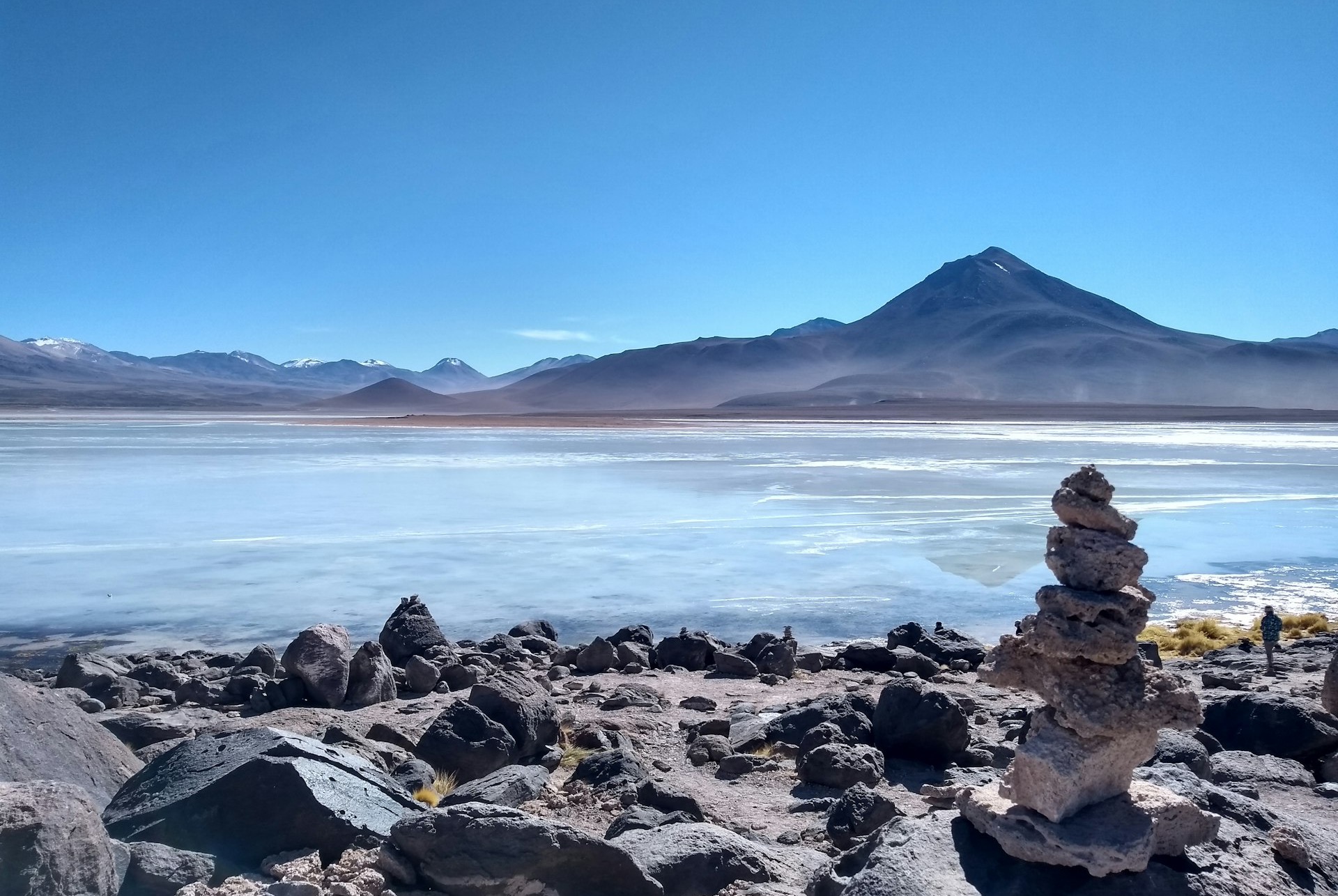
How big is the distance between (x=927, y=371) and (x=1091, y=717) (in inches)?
5699

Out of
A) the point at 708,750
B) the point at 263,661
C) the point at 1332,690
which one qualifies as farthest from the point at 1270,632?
the point at 263,661

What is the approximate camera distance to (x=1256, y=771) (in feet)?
16.2

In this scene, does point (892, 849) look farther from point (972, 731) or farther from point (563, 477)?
point (563, 477)

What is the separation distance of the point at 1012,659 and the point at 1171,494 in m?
18.7

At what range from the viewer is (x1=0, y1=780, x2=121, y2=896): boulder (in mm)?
2887

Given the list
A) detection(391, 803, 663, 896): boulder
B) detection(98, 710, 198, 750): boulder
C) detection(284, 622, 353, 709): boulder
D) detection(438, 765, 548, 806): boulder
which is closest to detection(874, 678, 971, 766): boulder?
detection(438, 765, 548, 806): boulder

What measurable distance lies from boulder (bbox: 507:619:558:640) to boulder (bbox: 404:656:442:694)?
5.81 feet

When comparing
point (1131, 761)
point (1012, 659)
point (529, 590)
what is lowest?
point (529, 590)

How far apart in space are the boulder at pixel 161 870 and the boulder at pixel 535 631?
5.33m

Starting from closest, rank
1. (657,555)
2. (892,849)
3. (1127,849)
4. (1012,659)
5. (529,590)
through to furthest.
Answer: (1127,849) < (892,849) < (1012,659) < (529,590) < (657,555)

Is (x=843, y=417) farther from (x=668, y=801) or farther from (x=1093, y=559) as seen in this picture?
(x=1093, y=559)

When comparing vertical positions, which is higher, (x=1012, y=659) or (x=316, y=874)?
(x=1012, y=659)

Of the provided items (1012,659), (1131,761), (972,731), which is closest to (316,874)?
(1012,659)

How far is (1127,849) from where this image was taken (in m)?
3.12
